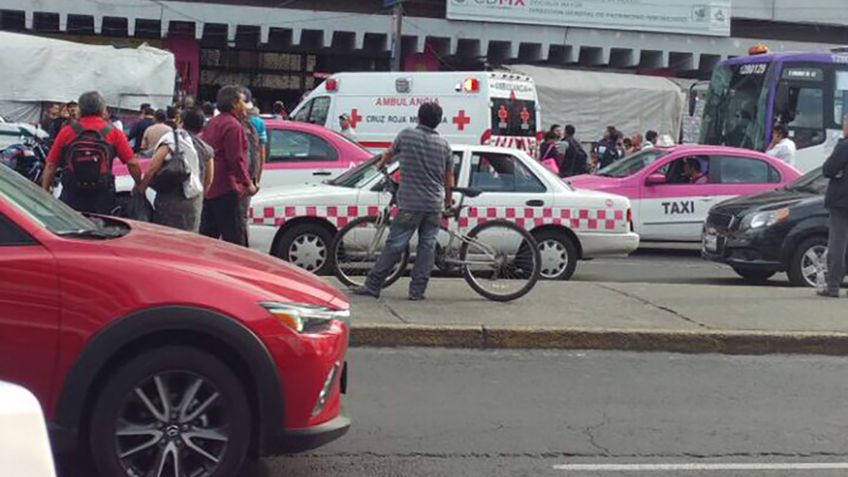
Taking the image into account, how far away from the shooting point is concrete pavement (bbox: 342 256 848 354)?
316 inches

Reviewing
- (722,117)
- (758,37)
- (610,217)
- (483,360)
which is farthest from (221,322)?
(758,37)

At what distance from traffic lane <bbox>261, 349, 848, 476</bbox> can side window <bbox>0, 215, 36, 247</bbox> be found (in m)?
1.61

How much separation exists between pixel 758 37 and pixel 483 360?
28797mm

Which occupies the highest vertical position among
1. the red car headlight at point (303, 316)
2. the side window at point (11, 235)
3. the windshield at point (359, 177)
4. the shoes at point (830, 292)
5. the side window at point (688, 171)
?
the side window at point (688, 171)

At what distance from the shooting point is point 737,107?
19.8 meters

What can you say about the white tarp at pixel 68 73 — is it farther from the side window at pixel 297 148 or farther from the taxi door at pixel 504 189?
the taxi door at pixel 504 189

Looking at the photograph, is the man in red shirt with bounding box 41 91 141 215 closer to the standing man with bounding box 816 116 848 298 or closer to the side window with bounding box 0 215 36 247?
the side window with bounding box 0 215 36 247

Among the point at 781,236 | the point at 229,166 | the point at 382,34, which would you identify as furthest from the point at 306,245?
the point at 382,34

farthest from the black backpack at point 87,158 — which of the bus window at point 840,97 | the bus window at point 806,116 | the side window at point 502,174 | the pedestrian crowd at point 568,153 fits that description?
the bus window at point 840,97

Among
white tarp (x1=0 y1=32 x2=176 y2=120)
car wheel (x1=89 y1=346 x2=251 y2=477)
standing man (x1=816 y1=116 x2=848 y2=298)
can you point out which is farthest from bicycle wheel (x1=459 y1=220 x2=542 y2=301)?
white tarp (x1=0 y1=32 x2=176 y2=120)

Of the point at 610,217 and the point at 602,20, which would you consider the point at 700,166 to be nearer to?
the point at 610,217

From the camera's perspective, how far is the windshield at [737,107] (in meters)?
19.0

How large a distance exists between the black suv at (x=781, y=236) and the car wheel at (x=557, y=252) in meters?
1.96

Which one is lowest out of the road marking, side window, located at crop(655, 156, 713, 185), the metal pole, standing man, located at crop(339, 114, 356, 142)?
the road marking
